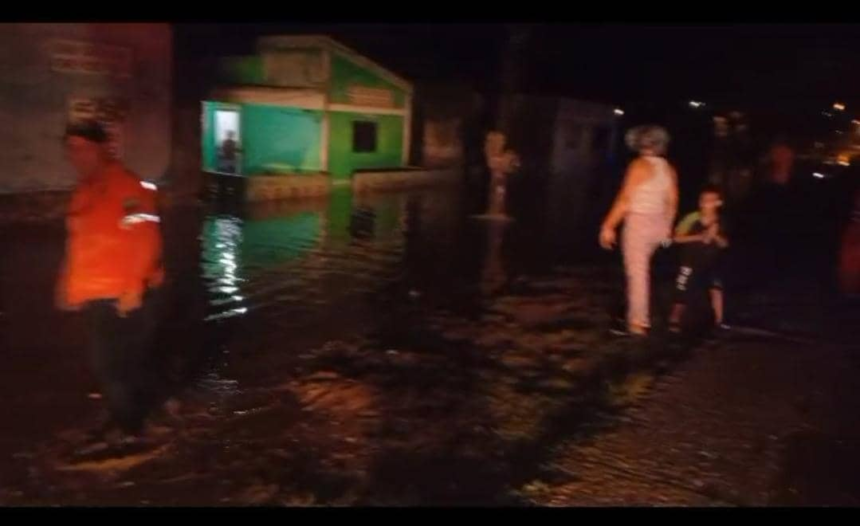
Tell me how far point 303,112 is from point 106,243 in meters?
14.9

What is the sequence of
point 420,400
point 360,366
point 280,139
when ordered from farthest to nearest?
point 280,139, point 360,366, point 420,400

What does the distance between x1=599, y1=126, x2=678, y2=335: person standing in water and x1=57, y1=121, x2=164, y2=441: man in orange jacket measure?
12.0ft

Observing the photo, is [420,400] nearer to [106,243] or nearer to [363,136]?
[106,243]

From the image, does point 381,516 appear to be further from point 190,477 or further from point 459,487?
point 190,477

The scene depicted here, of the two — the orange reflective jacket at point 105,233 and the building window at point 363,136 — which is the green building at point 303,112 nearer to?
the building window at point 363,136

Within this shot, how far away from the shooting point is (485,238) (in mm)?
12672

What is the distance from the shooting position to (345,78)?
19891 millimetres

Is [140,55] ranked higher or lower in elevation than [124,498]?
higher

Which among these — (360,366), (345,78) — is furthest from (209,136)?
(360,366)

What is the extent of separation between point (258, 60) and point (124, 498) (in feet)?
50.8

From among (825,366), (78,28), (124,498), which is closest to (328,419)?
(124,498)

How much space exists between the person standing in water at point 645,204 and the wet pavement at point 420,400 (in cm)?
80

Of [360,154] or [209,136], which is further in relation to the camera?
[360,154]

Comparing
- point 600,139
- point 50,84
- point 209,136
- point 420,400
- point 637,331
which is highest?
point 50,84
